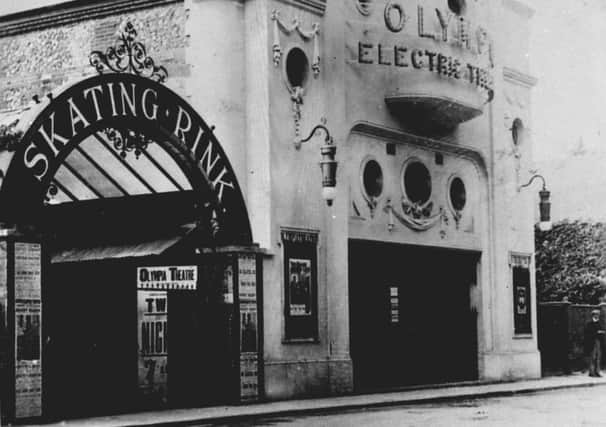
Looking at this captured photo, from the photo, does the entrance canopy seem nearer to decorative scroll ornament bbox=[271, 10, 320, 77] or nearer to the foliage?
decorative scroll ornament bbox=[271, 10, 320, 77]

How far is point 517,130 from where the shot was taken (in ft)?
103

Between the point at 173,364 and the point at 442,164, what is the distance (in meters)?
9.76

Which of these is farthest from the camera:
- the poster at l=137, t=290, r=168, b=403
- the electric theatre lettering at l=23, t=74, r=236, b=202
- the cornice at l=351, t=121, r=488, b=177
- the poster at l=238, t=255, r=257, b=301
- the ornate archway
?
the cornice at l=351, t=121, r=488, b=177

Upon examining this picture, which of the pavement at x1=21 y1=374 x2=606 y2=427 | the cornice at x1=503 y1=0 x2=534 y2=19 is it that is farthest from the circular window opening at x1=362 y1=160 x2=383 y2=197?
the cornice at x1=503 y1=0 x2=534 y2=19

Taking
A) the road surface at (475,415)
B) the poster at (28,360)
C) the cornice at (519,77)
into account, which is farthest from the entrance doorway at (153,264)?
the cornice at (519,77)

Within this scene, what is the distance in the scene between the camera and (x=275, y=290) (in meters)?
22.3

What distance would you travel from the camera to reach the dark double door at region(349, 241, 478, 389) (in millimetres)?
25594

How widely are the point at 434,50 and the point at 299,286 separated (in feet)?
23.1

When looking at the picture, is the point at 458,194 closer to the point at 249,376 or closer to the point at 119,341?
the point at 249,376

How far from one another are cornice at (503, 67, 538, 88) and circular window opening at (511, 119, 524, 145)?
1083mm

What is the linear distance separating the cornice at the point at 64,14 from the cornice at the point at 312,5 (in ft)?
7.88

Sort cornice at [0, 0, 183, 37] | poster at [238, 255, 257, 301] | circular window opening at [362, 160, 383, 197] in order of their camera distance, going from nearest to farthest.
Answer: poster at [238, 255, 257, 301], cornice at [0, 0, 183, 37], circular window opening at [362, 160, 383, 197]

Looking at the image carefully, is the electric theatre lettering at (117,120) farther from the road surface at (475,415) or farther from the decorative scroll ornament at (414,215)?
the decorative scroll ornament at (414,215)

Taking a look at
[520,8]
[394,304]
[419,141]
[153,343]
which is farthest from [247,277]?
[520,8]
